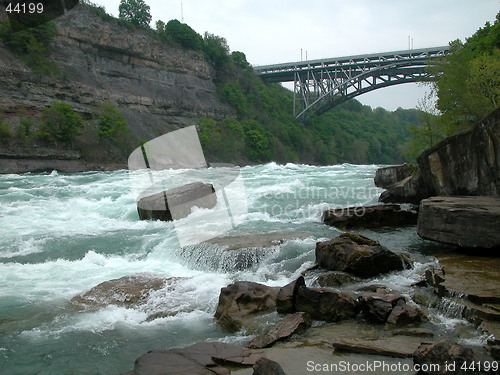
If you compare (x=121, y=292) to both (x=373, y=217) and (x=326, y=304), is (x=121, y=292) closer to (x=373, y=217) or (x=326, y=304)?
(x=326, y=304)

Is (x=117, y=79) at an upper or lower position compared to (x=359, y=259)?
upper

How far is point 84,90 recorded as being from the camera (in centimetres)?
3575

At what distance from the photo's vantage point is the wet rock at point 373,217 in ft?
33.5

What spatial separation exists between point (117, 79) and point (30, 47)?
32.5 ft

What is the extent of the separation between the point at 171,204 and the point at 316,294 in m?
7.29

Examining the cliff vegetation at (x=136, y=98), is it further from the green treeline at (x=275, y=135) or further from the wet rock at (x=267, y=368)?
the wet rock at (x=267, y=368)

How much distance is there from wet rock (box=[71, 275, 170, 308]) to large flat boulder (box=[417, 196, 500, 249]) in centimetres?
467

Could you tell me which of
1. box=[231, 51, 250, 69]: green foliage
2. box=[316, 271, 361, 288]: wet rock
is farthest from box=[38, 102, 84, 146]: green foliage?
box=[231, 51, 250, 69]: green foliage

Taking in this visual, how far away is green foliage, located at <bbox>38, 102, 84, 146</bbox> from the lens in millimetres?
27109

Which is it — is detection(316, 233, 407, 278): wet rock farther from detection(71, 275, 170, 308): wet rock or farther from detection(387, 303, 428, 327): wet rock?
detection(71, 275, 170, 308): wet rock

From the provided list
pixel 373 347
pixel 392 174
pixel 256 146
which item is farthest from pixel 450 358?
pixel 256 146

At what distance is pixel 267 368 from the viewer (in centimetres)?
310

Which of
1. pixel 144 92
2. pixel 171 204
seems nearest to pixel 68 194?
pixel 171 204

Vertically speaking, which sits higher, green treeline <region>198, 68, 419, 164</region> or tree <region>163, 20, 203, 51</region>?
tree <region>163, 20, 203, 51</region>
